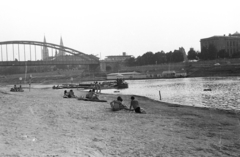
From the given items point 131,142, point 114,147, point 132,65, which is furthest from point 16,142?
point 132,65

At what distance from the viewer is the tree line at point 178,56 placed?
110 m

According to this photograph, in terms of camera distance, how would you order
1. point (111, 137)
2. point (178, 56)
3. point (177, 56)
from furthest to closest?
point (177, 56) < point (178, 56) < point (111, 137)

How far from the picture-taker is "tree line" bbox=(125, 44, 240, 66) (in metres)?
110

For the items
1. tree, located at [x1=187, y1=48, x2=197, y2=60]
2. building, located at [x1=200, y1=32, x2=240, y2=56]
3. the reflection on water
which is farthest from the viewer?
building, located at [x1=200, y1=32, x2=240, y2=56]

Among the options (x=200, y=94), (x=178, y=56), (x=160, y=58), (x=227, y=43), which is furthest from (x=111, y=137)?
(x=227, y=43)

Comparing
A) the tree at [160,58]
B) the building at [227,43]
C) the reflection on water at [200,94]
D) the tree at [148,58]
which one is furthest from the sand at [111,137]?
the tree at [148,58]

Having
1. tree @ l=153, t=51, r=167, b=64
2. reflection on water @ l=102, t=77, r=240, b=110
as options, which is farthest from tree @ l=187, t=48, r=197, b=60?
reflection on water @ l=102, t=77, r=240, b=110

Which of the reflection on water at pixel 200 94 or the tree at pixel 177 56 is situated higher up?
the tree at pixel 177 56

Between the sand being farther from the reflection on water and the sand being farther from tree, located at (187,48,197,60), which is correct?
tree, located at (187,48,197,60)

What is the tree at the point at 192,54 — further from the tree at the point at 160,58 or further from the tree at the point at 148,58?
the tree at the point at 148,58

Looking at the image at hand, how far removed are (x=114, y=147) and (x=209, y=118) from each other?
7810 mm

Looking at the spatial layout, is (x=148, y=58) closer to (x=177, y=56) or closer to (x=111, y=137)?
(x=177, y=56)

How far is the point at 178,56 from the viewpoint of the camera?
404ft

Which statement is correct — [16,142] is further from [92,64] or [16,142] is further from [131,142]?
[92,64]
